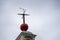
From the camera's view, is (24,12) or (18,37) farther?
(24,12)

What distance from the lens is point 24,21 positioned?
37.6m

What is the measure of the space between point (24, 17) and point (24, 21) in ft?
3.45

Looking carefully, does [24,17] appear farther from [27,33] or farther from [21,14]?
[27,33]

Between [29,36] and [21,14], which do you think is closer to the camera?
[29,36]

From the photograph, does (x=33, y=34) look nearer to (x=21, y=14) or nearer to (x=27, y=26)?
(x=27, y=26)

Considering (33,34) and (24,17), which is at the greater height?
(24,17)

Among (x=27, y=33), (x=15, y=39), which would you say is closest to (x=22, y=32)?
(x=27, y=33)

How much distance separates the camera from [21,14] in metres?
38.4

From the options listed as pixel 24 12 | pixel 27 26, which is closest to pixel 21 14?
pixel 24 12

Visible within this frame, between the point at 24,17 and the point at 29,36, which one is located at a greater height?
the point at 24,17

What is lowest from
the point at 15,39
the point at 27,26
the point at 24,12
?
the point at 15,39

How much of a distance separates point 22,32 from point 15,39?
3.65 metres

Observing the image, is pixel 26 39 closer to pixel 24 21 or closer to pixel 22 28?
pixel 22 28

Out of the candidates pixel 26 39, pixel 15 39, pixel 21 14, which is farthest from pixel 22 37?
pixel 21 14
